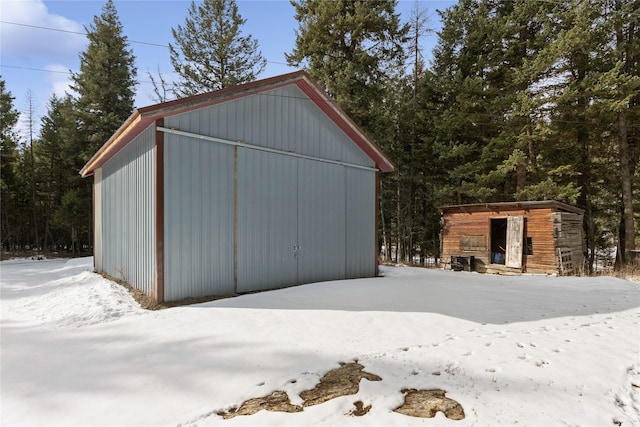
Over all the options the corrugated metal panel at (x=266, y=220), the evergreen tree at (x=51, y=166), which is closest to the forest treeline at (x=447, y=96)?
the evergreen tree at (x=51, y=166)

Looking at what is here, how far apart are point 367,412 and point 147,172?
6.06 m

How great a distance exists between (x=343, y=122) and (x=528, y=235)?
812cm

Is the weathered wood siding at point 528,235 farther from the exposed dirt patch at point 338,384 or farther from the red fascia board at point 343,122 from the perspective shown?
the exposed dirt patch at point 338,384

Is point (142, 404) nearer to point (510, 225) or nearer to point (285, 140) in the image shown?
point (285, 140)

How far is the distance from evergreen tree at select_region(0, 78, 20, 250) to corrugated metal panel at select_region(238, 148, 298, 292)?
20.3 metres

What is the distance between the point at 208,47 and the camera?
21625 millimetres

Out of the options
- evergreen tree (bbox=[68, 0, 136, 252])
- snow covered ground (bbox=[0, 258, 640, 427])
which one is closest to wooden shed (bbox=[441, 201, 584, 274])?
snow covered ground (bbox=[0, 258, 640, 427])

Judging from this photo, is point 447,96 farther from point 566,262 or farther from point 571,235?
point 566,262

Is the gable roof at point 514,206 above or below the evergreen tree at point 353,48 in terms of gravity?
below

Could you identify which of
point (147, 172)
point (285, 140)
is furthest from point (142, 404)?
point (285, 140)

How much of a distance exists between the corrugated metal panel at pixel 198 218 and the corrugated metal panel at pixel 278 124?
37 cm

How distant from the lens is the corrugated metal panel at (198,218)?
629cm

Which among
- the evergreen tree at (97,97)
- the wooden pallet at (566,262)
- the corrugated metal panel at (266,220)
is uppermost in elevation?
the evergreen tree at (97,97)

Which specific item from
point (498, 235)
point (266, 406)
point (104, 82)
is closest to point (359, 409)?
point (266, 406)
